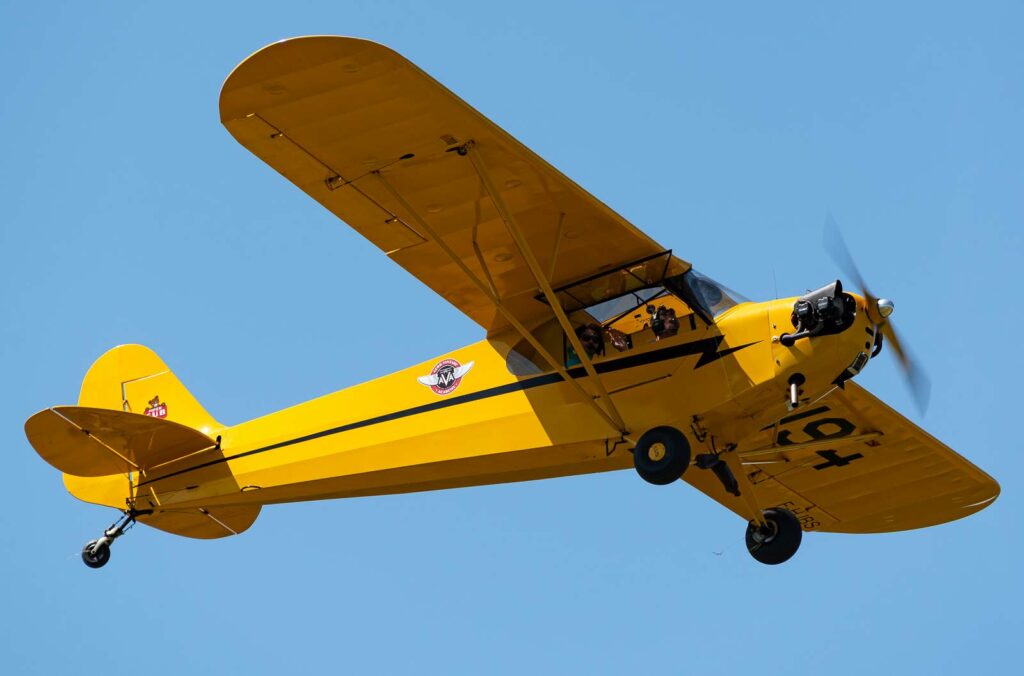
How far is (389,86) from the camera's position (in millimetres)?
11578

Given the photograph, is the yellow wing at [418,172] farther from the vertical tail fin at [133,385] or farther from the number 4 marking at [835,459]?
the vertical tail fin at [133,385]

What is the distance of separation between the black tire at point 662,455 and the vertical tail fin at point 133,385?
580 cm

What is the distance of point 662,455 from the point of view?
41.9 ft

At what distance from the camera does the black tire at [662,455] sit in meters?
12.7

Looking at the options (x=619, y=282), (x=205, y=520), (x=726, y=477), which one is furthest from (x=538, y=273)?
(x=205, y=520)

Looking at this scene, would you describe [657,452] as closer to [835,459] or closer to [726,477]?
[726,477]

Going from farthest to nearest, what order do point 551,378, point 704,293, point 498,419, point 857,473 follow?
point 857,473
point 498,419
point 551,378
point 704,293

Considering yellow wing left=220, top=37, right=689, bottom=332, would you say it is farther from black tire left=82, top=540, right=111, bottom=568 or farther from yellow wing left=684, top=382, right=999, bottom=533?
black tire left=82, top=540, right=111, bottom=568

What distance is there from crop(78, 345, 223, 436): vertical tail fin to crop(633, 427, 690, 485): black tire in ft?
19.0

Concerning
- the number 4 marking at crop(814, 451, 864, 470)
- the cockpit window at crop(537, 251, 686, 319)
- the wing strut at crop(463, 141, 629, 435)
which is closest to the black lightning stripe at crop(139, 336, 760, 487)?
the wing strut at crop(463, 141, 629, 435)

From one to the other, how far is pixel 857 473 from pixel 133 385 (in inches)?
301

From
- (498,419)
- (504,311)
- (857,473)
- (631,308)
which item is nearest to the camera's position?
(504,311)

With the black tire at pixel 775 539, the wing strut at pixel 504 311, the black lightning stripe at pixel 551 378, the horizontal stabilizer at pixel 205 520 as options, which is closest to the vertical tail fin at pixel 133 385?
the horizontal stabilizer at pixel 205 520

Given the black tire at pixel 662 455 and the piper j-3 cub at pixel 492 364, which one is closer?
the piper j-3 cub at pixel 492 364
